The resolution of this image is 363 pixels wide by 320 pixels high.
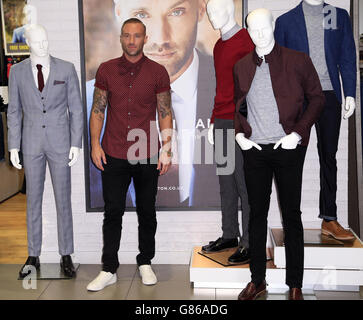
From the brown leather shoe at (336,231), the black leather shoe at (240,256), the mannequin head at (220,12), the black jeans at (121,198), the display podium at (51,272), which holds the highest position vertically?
the mannequin head at (220,12)

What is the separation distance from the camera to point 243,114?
3041 mm

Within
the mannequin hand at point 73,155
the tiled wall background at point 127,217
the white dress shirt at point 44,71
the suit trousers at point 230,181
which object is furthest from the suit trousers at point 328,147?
the white dress shirt at point 44,71

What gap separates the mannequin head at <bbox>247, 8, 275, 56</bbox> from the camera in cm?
283

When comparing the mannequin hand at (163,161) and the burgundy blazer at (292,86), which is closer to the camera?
the burgundy blazer at (292,86)

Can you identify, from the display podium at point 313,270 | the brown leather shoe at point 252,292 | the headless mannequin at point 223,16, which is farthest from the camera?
the display podium at point 313,270

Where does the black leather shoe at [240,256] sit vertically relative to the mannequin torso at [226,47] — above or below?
below

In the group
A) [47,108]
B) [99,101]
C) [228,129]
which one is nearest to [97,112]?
[99,101]

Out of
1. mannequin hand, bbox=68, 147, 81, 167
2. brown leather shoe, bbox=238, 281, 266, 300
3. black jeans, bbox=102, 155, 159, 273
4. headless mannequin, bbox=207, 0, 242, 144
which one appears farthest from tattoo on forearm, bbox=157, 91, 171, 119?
brown leather shoe, bbox=238, 281, 266, 300

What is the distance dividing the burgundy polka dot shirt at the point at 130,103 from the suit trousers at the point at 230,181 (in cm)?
45

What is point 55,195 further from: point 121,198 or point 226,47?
point 226,47

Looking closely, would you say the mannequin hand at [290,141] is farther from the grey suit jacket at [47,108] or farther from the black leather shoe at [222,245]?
the grey suit jacket at [47,108]

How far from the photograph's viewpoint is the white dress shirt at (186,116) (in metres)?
3.80

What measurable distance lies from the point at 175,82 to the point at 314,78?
3.90 feet
